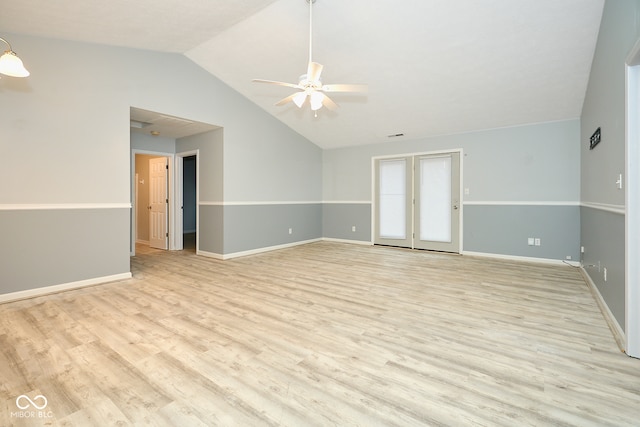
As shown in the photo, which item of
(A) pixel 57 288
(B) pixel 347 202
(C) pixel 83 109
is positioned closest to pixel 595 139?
(B) pixel 347 202

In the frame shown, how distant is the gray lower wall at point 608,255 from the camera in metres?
2.33

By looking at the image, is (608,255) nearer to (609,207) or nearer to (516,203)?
(609,207)

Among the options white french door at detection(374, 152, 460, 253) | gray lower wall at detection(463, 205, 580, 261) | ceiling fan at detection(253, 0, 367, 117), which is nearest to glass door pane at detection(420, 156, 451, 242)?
white french door at detection(374, 152, 460, 253)

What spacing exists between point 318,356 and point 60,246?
3541 mm

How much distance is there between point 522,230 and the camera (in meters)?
5.38

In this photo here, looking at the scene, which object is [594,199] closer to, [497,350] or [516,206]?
[516,206]

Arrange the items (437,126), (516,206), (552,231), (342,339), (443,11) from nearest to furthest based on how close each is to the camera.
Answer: (342,339) < (443,11) < (552,231) < (516,206) < (437,126)

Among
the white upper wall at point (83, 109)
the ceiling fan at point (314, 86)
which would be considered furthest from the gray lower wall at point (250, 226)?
the ceiling fan at point (314, 86)

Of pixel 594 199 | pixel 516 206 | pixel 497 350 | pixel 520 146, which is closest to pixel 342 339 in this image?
pixel 497 350

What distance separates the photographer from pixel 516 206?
543cm

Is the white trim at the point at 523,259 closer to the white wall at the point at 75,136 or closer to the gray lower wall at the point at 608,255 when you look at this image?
the gray lower wall at the point at 608,255

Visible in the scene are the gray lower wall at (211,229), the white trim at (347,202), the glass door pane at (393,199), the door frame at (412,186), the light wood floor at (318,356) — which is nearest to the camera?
the light wood floor at (318,356)

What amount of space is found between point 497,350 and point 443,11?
11.3ft

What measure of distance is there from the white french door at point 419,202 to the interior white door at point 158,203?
4.79m
